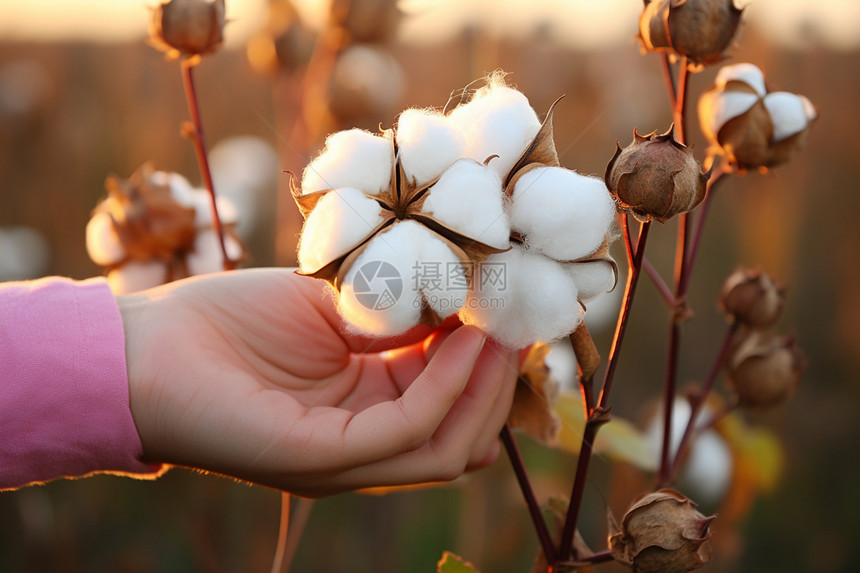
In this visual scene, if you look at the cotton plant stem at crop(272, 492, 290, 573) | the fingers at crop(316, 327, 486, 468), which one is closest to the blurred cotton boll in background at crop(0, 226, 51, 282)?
the cotton plant stem at crop(272, 492, 290, 573)

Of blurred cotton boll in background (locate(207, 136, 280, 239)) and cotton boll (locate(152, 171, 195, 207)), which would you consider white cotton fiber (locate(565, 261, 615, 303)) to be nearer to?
cotton boll (locate(152, 171, 195, 207))

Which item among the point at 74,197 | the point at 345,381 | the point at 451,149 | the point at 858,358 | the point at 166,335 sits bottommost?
the point at 858,358

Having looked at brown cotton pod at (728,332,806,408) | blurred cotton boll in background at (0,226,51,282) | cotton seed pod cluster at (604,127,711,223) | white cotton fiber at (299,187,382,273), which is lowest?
blurred cotton boll in background at (0,226,51,282)

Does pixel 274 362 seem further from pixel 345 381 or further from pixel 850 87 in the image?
pixel 850 87

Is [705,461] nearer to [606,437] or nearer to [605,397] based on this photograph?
[606,437]

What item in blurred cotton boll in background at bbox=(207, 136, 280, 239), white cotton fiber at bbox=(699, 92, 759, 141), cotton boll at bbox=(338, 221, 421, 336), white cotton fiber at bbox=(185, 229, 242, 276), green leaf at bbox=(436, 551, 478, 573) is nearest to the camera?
cotton boll at bbox=(338, 221, 421, 336)

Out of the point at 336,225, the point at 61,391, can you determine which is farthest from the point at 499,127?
the point at 61,391

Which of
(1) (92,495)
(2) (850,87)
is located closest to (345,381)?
(1) (92,495)

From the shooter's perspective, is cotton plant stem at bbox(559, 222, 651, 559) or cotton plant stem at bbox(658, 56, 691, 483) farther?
cotton plant stem at bbox(658, 56, 691, 483)
